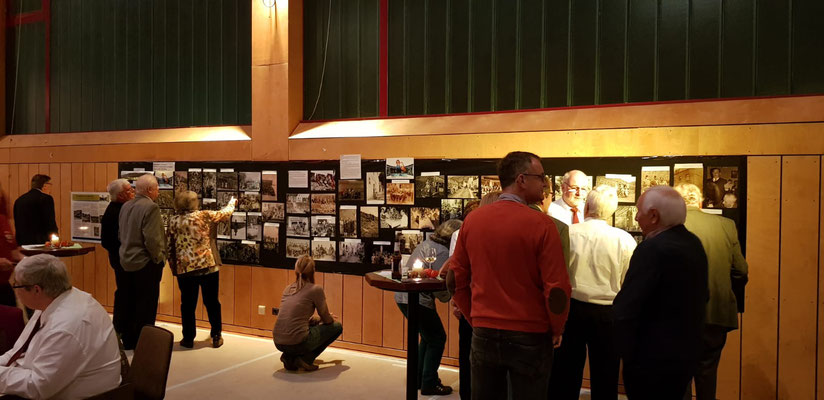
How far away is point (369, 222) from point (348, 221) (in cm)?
25

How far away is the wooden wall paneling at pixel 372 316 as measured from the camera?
634 cm

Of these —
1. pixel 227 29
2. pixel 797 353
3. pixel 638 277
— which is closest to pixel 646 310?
pixel 638 277

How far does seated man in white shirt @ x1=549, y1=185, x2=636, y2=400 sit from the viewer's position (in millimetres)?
4168

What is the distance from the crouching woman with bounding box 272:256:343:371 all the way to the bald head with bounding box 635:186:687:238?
3.14 m

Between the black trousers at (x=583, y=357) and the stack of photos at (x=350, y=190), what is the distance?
9.03 feet

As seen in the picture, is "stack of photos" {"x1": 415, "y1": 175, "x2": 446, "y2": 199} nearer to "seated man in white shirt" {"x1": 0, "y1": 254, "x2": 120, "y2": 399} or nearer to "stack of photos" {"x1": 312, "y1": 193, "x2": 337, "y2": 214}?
"stack of photos" {"x1": 312, "y1": 193, "x2": 337, "y2": 214}

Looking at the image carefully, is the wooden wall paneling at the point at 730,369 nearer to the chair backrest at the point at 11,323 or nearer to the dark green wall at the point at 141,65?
the chair backrest at the point at 11,323

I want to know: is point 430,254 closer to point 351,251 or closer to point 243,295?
point 351,251

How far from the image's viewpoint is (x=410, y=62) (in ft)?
20.9

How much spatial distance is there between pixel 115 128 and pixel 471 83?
476cm

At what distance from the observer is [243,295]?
7.12 m

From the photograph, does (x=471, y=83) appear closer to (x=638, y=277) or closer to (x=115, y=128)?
(x=638, y=277)

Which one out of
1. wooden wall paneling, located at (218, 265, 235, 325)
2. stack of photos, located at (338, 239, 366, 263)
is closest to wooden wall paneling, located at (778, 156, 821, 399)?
stack of photos, located at (338, 239, 366, 263)

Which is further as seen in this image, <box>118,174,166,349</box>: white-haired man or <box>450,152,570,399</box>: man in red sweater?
<box>118,174,166,349</box>: white-haired man
